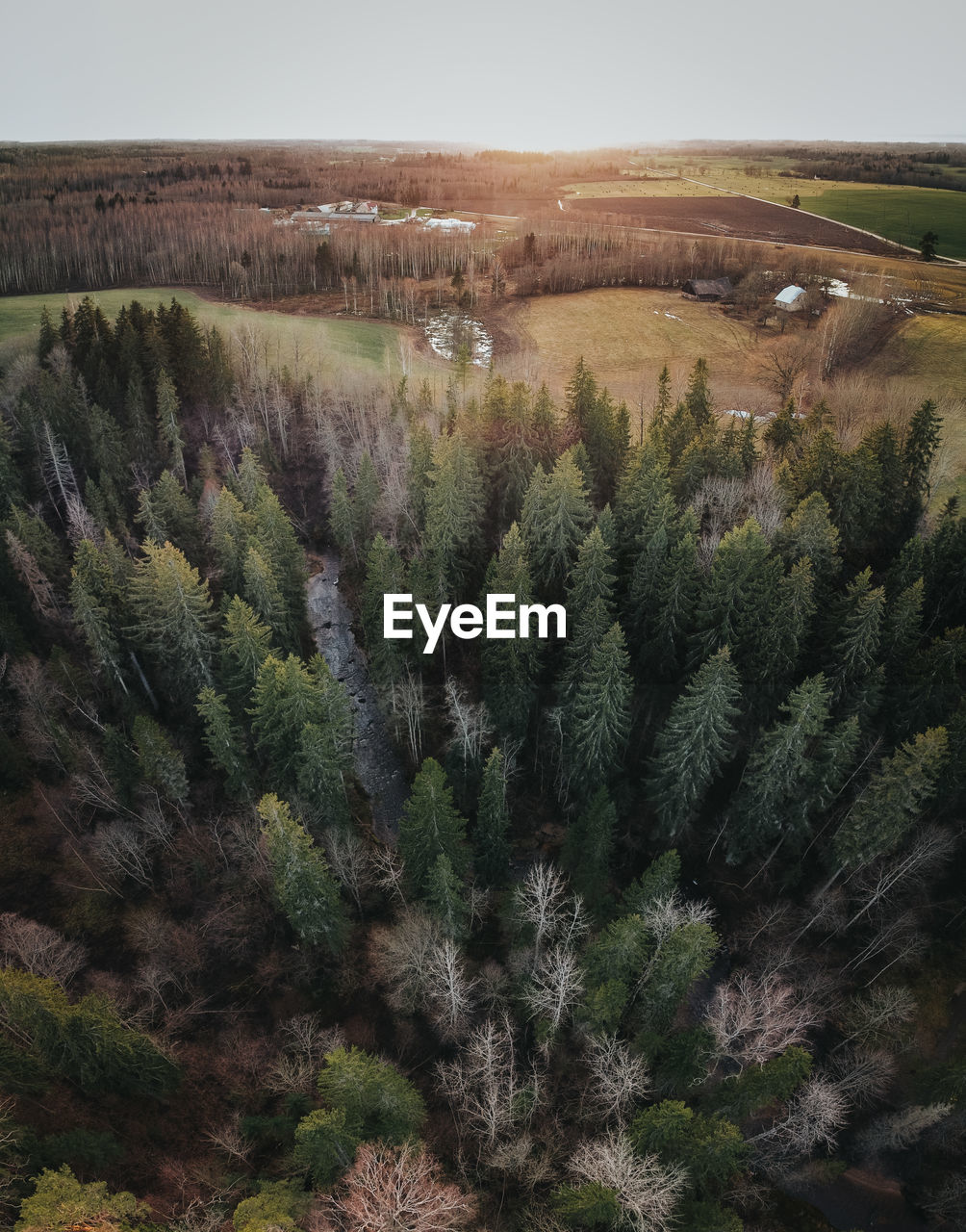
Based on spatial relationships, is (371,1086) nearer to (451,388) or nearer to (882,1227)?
(882,1227)

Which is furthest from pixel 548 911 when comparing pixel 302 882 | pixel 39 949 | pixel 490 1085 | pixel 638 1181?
pixel 39 949

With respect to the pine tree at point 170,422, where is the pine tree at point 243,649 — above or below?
below

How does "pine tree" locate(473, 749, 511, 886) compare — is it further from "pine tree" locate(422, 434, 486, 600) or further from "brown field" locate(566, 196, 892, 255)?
"brown field" locate(566, 196, 892, 255)

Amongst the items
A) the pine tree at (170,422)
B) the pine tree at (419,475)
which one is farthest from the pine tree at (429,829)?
the pine tree at (170,422)

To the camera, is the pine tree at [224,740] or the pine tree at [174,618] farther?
the pine tree at [174,618]

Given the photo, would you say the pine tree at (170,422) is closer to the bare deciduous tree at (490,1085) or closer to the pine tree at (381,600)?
the pine tree at (381,600)

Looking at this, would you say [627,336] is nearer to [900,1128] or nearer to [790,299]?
[790,299]

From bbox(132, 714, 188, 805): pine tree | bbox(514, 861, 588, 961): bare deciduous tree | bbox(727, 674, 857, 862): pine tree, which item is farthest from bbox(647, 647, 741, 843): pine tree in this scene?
bbox(132, 714, 188, 805): pine tree
